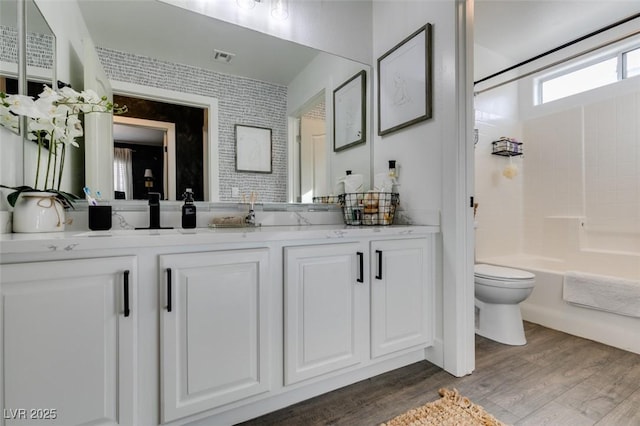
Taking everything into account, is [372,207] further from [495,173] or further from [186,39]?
[495,173]

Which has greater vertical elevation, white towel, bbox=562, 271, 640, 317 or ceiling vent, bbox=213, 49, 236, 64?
ceiling vent, bbox=213, 49, 236, 64

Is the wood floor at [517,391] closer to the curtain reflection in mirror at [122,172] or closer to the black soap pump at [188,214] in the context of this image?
the black soap pump at [188,214]

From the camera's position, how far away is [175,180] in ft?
5.15

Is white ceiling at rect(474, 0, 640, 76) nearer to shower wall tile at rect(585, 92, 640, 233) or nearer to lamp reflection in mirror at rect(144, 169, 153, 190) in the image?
shower wall tile at rect(585, 92, 640, 233)

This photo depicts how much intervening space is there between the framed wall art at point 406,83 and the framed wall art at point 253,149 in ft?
2.76

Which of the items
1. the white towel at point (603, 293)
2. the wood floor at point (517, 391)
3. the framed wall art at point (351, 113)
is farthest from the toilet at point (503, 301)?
the framed wall art at point (351, 113)

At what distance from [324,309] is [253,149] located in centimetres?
105

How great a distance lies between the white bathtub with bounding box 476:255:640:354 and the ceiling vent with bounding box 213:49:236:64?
2.80 metres

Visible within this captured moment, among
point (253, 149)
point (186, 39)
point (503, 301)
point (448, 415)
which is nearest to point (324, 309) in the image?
point (448, 415)

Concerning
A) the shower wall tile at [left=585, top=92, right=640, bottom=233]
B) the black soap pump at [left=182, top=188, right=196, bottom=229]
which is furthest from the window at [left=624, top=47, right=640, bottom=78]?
the black soap pump at [left=182, top=188, right=196, bottom=229]

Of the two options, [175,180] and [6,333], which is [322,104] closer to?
[175,180]

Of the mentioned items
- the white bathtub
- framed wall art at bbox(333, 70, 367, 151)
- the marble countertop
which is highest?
framed wall art at bbox(333, 70, 367, 151)

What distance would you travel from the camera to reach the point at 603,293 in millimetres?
2027

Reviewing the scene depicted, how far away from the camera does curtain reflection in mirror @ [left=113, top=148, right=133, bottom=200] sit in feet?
4.76
